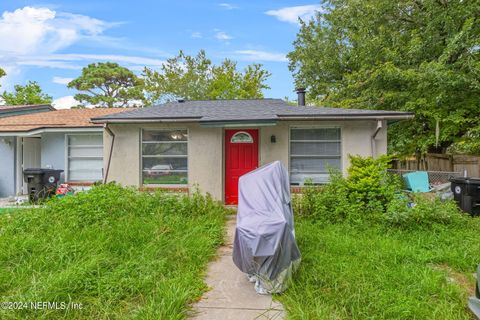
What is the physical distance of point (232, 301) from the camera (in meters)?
3.35

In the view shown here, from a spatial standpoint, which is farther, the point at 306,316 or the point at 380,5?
the point at 380,5

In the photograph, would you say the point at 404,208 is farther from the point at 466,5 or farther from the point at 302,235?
the point at 466,5

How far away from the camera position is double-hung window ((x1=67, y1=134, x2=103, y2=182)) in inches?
410

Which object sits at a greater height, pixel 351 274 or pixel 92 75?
pixel 92 75

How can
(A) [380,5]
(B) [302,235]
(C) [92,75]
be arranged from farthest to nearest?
(C) [92,75], (A) [380,5], (B) [302,235]

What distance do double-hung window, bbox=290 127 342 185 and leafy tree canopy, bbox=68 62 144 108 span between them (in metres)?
23.4

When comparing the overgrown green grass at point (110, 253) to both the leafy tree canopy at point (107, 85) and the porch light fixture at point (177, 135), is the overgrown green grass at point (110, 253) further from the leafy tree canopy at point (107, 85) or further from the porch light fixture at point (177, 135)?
the leafy tree canopy at point (107, 85)

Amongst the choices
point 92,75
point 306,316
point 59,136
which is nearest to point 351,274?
point 306,316

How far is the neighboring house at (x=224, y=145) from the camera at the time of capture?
7.72 metres

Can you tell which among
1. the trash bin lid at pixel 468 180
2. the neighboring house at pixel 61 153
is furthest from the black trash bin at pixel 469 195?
the neighboring house at pixel 61 153

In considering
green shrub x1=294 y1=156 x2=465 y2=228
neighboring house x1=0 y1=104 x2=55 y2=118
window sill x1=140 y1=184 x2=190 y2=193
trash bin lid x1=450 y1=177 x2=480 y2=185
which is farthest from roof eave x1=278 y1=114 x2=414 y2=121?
neighboring house x1=0 y1=104 x2=55 y2=118

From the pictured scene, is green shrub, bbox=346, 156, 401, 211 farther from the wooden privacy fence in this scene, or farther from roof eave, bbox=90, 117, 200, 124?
the wooden privacy fence

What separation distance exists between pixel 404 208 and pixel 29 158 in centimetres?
1299

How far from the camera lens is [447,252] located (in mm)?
4500
